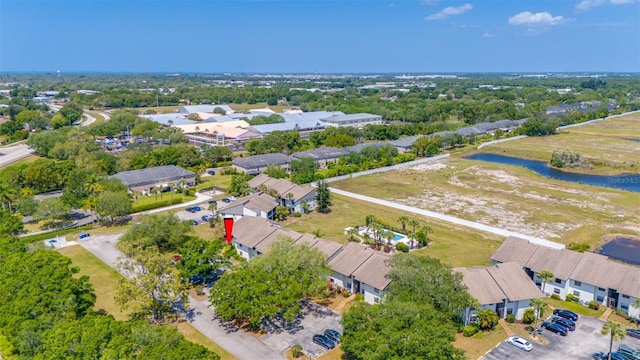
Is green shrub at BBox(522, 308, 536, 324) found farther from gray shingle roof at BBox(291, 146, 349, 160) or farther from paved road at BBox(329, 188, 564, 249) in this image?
gray shingle roof at BBox(291, 146, 349, 160)

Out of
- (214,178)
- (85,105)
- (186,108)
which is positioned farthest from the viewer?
(85,105)

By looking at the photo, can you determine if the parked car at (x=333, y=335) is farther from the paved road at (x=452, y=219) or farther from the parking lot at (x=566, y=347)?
the paved road at (x=452, y=219)

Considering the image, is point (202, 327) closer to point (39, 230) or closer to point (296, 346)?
point (296, 346)

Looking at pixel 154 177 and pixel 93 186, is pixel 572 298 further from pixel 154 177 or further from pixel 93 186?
pixel 154 177

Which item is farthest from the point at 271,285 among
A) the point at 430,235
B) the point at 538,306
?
the point at 430,235

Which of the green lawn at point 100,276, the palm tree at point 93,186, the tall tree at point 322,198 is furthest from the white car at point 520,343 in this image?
the palm tree at point 93,186

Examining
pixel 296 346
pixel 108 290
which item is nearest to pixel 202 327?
pixel 296 346
